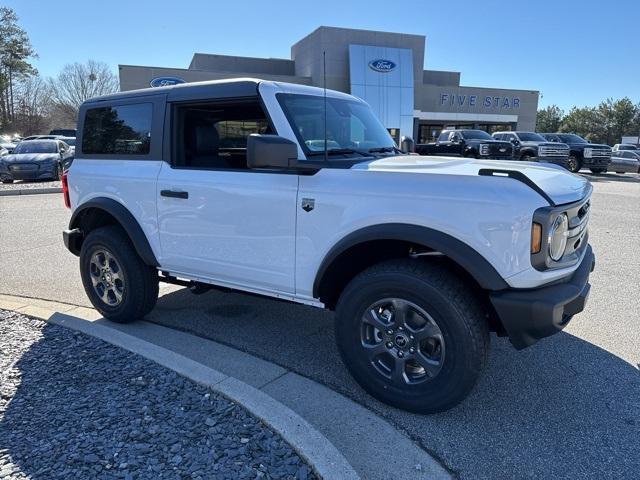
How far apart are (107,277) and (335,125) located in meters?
2.45

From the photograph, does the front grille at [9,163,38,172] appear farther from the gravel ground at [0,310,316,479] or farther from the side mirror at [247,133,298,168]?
the side mirror at [247,133,298,168]

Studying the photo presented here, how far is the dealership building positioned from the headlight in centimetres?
2975

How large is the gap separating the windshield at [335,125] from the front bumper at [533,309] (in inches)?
63.2

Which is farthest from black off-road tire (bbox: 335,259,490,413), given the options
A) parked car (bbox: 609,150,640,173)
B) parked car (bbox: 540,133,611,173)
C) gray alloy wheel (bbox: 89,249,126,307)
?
parked car (bbox: 609,150,640,173)

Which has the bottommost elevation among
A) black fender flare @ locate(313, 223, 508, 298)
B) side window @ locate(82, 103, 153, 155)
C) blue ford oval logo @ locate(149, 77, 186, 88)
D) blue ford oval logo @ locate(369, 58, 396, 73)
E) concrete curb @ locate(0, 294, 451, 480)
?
concrete curb @ locate(0, 294, 451, 480)

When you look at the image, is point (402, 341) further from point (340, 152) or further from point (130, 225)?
point (130, 225)

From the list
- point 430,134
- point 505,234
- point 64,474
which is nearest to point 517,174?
point 505,234

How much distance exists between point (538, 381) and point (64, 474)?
115 inches

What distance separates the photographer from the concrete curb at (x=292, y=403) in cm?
243

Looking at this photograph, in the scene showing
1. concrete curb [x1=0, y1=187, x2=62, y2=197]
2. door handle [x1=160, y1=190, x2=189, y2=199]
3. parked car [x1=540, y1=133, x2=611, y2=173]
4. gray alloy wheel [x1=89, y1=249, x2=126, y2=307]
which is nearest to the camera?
door handle [x1=160, y1=190, x2=189, y2=199]

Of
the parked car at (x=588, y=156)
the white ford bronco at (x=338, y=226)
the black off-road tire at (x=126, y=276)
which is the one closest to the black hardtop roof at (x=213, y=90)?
the white ford bronco at (x=338, y=226)

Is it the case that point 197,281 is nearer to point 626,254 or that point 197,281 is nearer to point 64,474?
point 64,474

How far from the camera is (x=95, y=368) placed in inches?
131

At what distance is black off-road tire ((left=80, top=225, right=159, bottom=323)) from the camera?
4.13m
